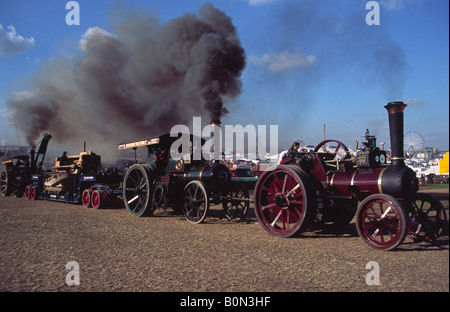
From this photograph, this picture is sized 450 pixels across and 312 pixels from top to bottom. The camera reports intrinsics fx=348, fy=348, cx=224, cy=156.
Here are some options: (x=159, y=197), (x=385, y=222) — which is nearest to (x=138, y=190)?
(x=159, y=197)

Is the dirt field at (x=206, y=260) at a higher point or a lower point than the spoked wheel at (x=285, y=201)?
lower

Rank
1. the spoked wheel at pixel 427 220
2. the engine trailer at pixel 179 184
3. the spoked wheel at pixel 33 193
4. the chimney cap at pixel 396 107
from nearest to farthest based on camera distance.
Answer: the chimney cap at pixel 396 107, the spoked wheel at pixel 427 220, the engine trailer at pixel 179 184, the spoked wheel at pixel 33 193

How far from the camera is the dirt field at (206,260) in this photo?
3.39 metres

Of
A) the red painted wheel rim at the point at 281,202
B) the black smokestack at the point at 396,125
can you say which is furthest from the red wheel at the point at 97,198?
the black smokestack at the point at 396,125

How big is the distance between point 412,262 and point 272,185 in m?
2.64

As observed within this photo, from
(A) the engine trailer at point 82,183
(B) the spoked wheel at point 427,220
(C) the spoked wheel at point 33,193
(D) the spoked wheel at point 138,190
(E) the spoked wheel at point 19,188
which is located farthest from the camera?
(E) the spoked wheel at point 19,188

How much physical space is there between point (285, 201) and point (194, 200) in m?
2.41

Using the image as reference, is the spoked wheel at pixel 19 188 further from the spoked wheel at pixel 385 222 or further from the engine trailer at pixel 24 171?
the spoked wheel at pixel 385 222

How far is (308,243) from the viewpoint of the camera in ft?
17.4

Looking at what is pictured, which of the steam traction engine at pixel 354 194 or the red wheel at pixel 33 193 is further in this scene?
the red wheel at pixel 33 193

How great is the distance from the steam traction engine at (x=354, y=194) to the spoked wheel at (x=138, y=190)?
10.9 feet

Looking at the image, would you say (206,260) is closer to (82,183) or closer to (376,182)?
(376,182)
